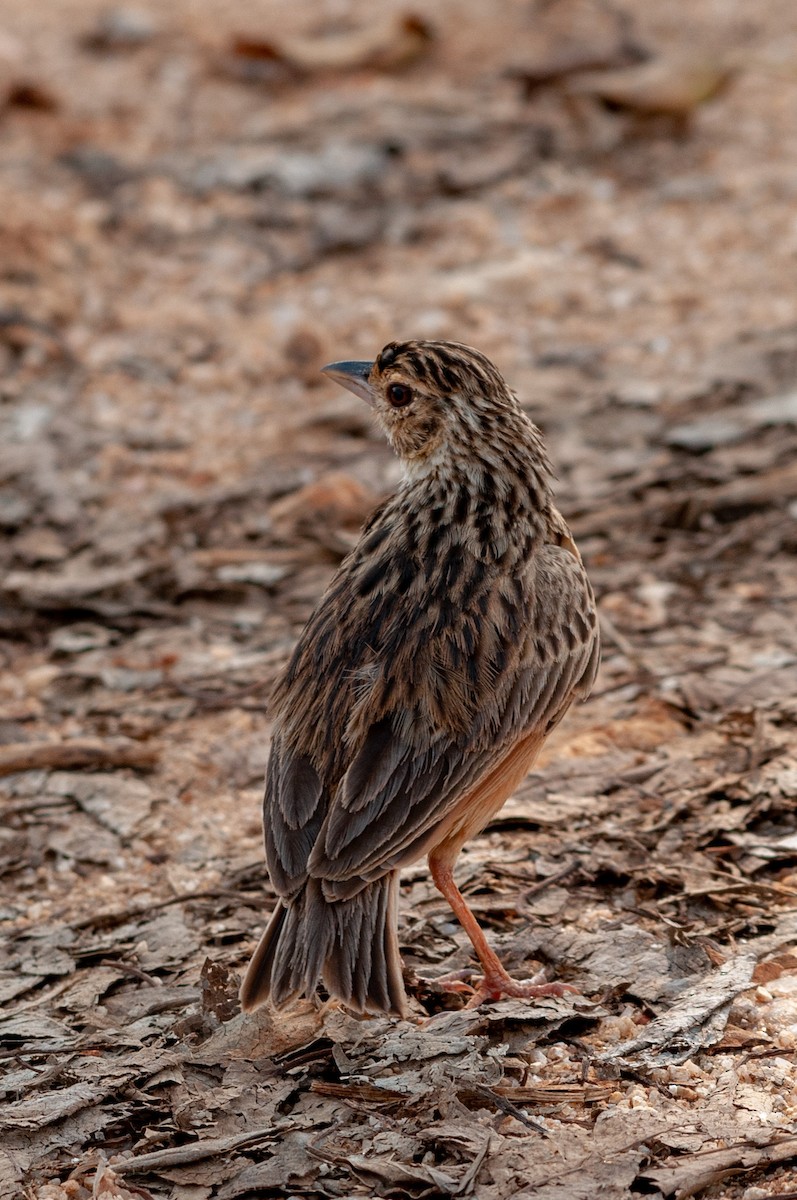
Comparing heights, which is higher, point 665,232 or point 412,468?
point 665,232

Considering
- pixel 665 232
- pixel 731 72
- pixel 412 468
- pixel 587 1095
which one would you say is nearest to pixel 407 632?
pixel 412 468

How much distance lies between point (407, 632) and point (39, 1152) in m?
1.82

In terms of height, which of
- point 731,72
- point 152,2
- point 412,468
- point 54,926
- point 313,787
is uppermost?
point 152,2

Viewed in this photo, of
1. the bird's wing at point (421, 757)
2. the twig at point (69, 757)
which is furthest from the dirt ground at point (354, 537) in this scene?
the bird's wing at point (421, 757)

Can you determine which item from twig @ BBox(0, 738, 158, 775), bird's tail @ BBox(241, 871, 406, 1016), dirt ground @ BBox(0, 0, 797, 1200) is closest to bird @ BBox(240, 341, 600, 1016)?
bird's tail @ BBox(241, 871, 406, 1016)

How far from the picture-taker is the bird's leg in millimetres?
4805

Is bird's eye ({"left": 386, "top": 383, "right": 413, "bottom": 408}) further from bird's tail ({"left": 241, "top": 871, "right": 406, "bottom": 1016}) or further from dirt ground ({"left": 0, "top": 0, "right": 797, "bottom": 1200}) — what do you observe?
bird's tail ({"left": 241, "top": 871, "right": 406, "bottom": 1016})

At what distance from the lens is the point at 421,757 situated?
4625 millimetres

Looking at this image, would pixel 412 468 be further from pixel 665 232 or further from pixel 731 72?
pixel 731 72

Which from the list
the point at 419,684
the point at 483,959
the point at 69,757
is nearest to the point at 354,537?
the point at 69,757

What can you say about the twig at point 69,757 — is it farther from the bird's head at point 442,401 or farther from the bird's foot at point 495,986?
the bird's foot at point 495,986

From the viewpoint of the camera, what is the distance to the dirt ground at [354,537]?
434 cm

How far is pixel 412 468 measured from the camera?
5605 millimetres

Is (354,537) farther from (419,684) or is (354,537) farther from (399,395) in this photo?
(419,684)
